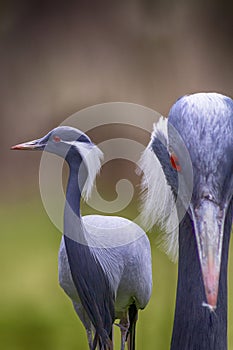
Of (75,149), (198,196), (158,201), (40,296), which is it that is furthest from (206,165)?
(40,296)

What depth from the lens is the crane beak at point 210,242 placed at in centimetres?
46

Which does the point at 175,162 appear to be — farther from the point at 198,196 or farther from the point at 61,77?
the point at 61,77

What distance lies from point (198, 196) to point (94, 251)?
0.26 meters

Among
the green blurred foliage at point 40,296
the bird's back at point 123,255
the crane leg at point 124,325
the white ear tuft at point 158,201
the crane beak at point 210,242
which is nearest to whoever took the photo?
the crane beak at point 210,242

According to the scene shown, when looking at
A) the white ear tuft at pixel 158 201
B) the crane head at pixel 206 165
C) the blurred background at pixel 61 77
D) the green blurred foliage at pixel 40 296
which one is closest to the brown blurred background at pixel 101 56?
the blurred background at pixel 61 77

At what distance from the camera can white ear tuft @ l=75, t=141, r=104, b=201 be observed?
692mm

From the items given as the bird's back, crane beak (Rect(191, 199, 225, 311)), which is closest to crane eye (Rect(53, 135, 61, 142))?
the bird's back

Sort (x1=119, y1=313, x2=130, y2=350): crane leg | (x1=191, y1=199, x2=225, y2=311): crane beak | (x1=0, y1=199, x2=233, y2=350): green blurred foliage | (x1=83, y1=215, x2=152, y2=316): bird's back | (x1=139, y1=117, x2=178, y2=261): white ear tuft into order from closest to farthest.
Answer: (x1=191, y1=199, x2=225, y2=311): crane beak → (x1=139, y1=117, x2=178, y2=261): white ear tuft → (x1=83, y1=215, x2=152, y2=316): bird's back → (x1=119, y1=313, x2=130, y2=350): crane leg → (x1=0, y1=199, x2=233, y2=350): green blurred foliage

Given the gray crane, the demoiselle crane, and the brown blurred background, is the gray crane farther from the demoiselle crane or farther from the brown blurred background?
the brown blurred background

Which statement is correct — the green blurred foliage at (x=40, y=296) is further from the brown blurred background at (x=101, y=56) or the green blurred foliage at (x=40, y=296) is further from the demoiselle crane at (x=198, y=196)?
the demoiselle crane at (x=198, y=196)

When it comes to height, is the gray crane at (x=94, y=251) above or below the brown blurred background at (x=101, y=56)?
below

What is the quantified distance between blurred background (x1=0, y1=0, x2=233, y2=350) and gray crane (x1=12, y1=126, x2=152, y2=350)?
0.42 m

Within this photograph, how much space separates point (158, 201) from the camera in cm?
62

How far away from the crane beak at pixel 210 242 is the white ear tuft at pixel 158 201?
104 millimetres
